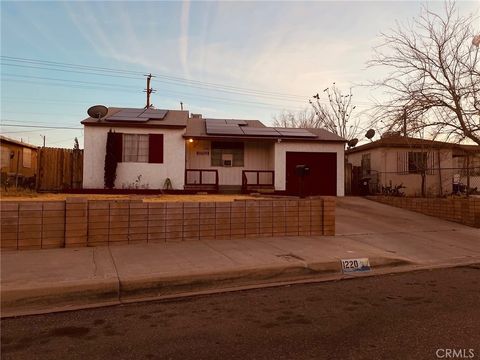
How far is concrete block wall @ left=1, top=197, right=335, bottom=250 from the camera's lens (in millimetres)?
7820

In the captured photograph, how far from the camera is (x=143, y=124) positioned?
19.4m

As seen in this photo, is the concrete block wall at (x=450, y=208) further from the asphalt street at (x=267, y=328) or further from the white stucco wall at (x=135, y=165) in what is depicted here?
the white stucco wall at (x=135, y=165)

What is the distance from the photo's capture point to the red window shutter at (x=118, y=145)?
1905 centimetres

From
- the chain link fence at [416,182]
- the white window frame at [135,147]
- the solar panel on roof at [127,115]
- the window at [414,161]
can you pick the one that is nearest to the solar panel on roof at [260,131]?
the white window frame at [135,147]

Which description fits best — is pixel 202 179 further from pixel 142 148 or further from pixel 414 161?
pixel 414 161

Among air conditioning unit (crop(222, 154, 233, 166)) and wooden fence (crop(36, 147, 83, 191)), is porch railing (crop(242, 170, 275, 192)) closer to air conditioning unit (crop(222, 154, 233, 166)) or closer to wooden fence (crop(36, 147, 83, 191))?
air conditioning unit (crop(222, 154, 233, 166))

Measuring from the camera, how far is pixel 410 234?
11.6m

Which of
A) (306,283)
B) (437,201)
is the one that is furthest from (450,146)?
(306,283)

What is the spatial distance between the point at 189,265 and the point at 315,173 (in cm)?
1507

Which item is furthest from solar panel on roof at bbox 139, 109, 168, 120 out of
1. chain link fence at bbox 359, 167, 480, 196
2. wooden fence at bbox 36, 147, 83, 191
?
chain link fence at bbox 359, 167, 480, 196

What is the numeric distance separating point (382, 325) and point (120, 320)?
9.62 ft

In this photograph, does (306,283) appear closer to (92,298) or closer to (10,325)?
(92,298)

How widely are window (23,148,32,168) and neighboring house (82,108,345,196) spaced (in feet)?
37.1

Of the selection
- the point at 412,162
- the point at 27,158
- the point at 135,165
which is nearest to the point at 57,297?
the point at 135,165
